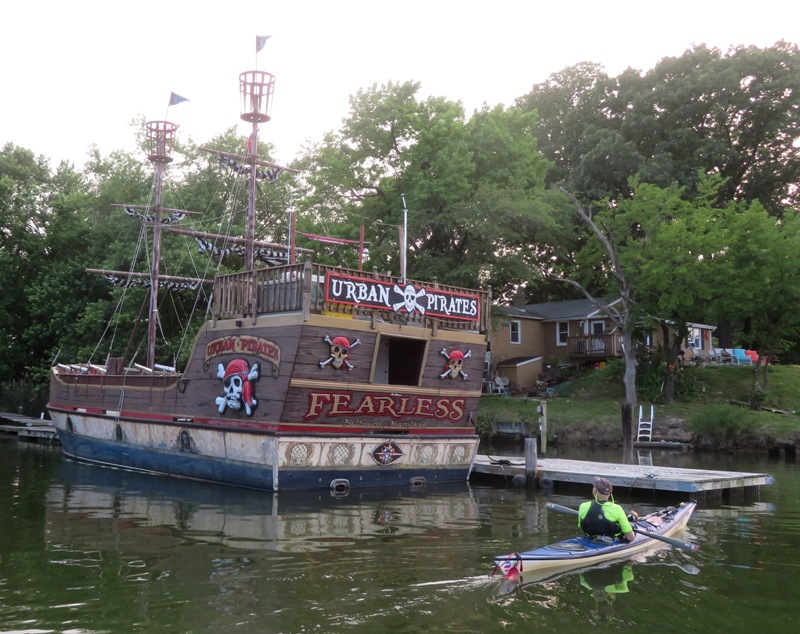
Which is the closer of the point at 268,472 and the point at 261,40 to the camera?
the point at 268,472

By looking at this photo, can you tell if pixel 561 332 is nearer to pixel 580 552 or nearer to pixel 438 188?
pixel 438 188

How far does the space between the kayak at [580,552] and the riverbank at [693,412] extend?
1910cm

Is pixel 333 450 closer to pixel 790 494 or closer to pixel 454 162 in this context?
pixel 790 494

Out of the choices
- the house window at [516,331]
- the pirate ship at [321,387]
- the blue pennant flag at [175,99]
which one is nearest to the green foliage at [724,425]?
the pirate ship at [321,387]

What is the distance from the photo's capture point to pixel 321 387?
58.9ft

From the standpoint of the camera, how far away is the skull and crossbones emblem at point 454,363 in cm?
2028

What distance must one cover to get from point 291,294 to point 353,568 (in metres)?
8.15

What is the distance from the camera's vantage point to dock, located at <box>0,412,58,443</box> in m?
34.0

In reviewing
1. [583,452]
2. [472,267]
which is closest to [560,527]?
[583,452]

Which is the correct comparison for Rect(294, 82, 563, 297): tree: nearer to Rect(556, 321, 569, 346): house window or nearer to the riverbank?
the riverbank

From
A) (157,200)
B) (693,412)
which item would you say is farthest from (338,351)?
(693,412)

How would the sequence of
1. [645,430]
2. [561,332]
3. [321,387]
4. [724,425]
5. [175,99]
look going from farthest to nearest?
1. [561,332]
2. [645,430]
3. [724,425]
4. [175,99]
5. [321,387]

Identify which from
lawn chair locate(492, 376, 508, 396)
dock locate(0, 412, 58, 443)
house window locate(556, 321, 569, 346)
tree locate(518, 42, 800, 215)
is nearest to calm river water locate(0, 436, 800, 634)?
dock locate(0, 412, 58, 443)

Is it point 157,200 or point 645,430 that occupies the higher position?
point 157,200
